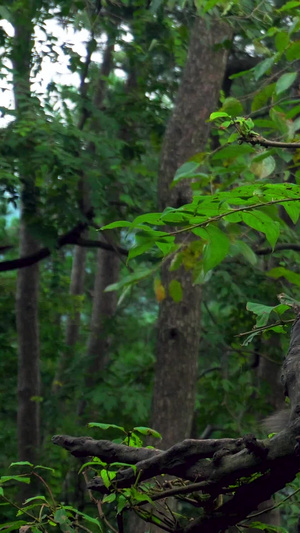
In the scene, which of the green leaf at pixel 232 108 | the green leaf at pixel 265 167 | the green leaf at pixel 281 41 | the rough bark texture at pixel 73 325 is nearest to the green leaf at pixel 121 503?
the green leaf at pixel 265 167

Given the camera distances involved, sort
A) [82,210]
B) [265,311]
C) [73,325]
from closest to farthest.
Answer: [265,311] < [82,210] < [73,325]

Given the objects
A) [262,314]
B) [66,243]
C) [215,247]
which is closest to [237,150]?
[262,314]

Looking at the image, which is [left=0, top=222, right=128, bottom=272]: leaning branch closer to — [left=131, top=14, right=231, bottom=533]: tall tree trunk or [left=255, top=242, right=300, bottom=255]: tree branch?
[left=255, top=242, right=300, bottom=255]: tree branch

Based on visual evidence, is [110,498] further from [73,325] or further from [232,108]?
[73,325]

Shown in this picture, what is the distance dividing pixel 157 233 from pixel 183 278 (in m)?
6.10

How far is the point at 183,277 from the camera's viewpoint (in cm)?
795

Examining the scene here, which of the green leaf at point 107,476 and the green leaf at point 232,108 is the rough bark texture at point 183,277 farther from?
the green leaf at point 107,476

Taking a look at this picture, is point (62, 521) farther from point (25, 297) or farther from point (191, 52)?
point (25, 297)

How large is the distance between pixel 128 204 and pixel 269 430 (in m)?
8.20

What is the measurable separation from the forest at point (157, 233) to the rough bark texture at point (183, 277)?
1 centimetres

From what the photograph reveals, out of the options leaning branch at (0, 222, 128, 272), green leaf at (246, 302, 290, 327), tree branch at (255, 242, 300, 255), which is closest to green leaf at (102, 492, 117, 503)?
green leaf at (246, 302, 290, 327)

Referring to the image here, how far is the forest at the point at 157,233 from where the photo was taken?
1860 millimetres

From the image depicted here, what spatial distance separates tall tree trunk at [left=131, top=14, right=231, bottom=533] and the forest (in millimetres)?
15

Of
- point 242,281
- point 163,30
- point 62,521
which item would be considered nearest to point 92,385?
point 242,281
